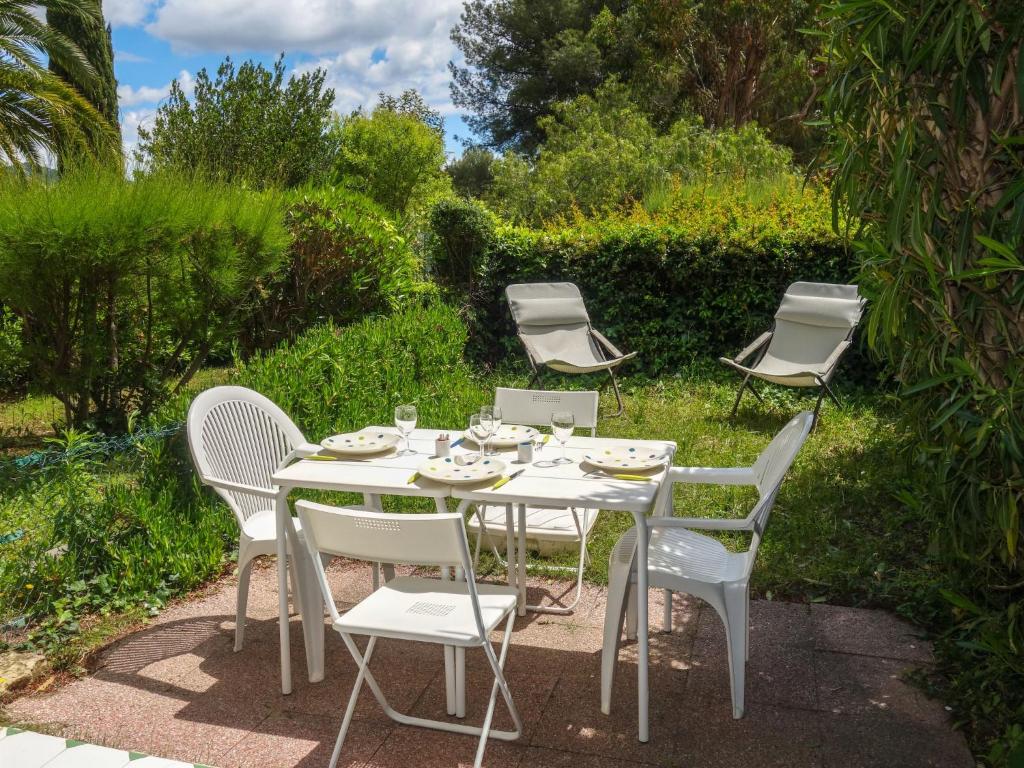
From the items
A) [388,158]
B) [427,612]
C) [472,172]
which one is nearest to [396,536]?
[427,612]

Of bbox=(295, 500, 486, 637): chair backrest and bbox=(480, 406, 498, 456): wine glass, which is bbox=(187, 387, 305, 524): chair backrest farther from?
bbox=(295, 500, 486, 637): chair backrest

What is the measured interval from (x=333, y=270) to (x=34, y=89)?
8.94m

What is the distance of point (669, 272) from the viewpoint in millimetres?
8602

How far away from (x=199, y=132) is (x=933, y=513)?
19906mm

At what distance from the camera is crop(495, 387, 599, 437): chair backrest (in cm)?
423

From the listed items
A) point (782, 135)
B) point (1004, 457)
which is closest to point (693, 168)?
point (782, 135)

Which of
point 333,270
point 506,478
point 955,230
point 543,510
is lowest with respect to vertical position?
point 543,510

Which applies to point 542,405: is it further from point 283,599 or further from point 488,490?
point 283,599

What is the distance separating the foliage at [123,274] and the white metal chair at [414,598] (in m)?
3.50

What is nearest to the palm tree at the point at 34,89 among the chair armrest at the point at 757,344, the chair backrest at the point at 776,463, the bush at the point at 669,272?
the bush at the point at 669,272

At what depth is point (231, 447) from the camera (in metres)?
3.77

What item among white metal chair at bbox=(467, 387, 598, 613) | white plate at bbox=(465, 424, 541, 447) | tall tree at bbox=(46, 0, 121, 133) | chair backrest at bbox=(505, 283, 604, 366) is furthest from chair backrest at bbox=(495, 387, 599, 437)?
tall tree at bbox=(46, 0, 121, 133)

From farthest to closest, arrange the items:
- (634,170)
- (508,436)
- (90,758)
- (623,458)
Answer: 1. (634,170)
2. (508,436)
3. (623,458)
4. (90,758)

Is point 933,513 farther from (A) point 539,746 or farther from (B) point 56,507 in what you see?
(B) point 56,507
